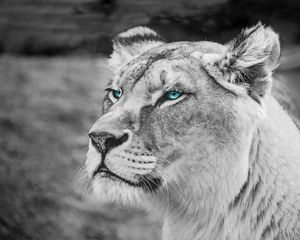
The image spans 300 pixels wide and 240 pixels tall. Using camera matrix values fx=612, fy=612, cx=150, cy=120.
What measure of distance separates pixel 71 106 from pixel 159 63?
80.3 inches

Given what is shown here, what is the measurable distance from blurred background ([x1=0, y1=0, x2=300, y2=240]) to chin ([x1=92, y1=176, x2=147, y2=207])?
152cm

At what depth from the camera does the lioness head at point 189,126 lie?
285cm

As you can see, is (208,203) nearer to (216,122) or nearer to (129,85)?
(216,122)

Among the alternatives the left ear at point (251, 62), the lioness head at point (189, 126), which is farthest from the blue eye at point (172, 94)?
the left ear at point (251, 62)

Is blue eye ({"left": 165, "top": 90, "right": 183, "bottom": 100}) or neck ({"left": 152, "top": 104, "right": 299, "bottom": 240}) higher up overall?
blue eye ({"left": 165, "top": 90, "right": 183, "bottom": 100})

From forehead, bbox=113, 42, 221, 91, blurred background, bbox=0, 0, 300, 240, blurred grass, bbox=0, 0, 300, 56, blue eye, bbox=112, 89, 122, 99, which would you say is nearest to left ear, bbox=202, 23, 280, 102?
forehead, bbox=113, 42, 221, 91

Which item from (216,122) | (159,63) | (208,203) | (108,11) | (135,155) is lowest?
(208,203)

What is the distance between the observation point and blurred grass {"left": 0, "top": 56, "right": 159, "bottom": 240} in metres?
4.49

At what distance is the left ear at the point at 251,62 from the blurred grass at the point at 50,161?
5.91 ft

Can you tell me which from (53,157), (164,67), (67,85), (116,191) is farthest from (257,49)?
(67,85)

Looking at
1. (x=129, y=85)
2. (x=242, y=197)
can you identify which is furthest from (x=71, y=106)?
(x=242, y=197)

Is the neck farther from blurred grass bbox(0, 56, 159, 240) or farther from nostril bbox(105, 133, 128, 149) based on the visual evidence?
blurred grass bbox(0, 56, 159, 240)

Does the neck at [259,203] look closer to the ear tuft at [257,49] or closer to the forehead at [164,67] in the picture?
the ear tuft at [257,49]

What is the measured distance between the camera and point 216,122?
115 inches
